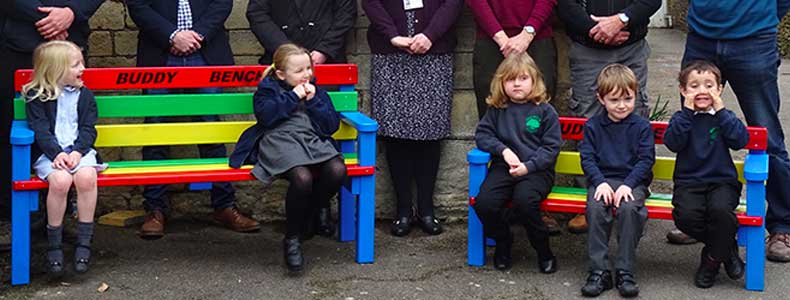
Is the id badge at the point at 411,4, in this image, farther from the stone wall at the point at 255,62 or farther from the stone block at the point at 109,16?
the stone block at the point at 109,16

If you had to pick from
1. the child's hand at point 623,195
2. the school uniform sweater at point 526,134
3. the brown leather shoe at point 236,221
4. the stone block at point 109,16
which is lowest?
the brown leather shoe at point 236,221

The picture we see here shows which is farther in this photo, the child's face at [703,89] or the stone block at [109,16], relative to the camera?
the stone block at [109,16]

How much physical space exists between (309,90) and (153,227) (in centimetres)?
132

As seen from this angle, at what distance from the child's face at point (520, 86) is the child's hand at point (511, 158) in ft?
0.95

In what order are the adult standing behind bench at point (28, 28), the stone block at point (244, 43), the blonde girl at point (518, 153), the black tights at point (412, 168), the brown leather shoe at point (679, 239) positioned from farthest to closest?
the stone block at point (244, 43), the black tights at point (412, 168), the brown leather shoe at point (679, 239), the adult standing behind bench at point (28, 28), the blonde girl at point (518, 153)

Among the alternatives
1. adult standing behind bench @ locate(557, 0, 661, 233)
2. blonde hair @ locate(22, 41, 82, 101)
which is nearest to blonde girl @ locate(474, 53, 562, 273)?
adult standing behind bench @ locate(557, 0, 661, 233)

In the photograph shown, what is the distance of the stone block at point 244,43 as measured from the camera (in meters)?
7.09

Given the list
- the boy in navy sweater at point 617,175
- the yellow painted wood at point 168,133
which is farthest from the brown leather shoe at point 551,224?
the yellow painted wood at point 168,133

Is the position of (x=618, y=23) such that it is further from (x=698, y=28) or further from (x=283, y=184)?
(x=283, y=184)

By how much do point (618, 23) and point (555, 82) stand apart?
0.63 metres

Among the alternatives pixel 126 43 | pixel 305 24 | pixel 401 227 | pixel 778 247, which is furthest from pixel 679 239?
pixel 126 43

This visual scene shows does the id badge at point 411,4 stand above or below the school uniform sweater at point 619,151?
above

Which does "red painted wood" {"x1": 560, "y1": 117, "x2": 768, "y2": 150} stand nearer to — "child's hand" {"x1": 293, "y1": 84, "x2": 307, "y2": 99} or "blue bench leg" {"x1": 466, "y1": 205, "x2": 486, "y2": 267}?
"blue bench leg" {"x1": 466, "y1": 205, "x2": 486, "y2": 267}

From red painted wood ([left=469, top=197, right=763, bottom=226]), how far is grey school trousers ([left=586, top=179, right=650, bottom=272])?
6 centimetres
